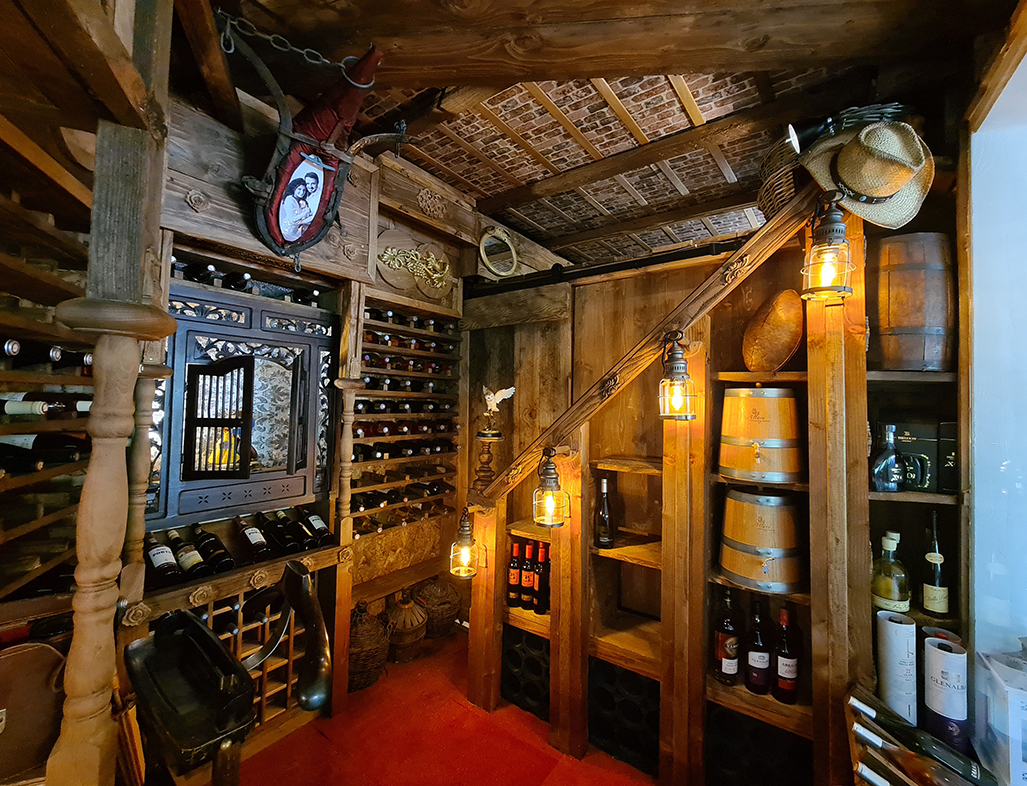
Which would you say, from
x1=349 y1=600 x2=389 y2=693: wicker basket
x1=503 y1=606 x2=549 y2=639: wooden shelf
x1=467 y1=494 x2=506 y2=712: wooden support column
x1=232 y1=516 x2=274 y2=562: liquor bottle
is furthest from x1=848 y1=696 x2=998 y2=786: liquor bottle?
x1=232 y1=516 x2=274 y2=562: liquor bottle

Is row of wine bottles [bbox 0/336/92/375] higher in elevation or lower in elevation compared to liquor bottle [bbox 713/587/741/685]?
higher

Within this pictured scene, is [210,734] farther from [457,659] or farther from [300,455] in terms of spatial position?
[457,659]

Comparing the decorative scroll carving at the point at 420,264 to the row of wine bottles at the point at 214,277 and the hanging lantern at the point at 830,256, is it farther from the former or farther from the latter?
the hanging lantern at the point at 830,256

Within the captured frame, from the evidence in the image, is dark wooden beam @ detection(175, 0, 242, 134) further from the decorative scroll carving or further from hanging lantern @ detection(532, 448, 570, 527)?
hanging lantern @ detection(532, 448, 570, 527)

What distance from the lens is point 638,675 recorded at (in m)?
2.31

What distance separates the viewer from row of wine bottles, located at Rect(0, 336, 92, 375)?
5.03ft

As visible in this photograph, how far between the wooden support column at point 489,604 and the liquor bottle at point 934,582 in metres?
1.95

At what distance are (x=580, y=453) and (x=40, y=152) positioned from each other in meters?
2.25

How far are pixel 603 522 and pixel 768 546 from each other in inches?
37.5

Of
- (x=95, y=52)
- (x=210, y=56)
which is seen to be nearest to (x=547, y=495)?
(x=95, y=52)

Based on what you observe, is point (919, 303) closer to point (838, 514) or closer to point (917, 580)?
point (838, 514)

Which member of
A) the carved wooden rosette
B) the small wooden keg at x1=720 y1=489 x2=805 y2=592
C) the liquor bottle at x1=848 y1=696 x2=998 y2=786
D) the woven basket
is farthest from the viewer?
the woven basket

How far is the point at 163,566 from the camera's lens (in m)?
2.05

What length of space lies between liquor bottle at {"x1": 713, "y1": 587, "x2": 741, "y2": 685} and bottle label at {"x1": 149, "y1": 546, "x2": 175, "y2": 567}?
2728 mm
